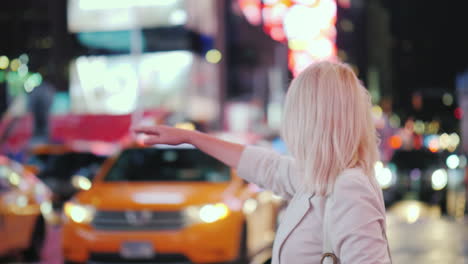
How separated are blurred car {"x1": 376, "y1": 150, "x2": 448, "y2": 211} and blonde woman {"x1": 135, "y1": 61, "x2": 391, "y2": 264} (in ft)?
57.4

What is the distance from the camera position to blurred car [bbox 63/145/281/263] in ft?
27.9

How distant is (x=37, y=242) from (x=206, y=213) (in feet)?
10.4

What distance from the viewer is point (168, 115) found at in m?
27.9

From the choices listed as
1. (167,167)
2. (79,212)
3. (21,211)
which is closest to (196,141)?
(79,212)

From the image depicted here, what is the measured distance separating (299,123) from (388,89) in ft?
389

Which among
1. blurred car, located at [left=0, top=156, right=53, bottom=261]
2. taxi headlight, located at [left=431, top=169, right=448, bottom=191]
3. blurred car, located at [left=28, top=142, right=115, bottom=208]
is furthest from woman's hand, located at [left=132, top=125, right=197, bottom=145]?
taxi headlight, located at [left=431, top=169, right=448, bottom=191]

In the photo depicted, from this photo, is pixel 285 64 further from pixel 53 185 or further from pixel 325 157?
pixel 325 157

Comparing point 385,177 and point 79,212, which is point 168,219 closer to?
point 79,212

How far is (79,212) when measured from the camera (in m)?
9.06

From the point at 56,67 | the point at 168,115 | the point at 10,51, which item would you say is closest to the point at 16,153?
the point at 10,51

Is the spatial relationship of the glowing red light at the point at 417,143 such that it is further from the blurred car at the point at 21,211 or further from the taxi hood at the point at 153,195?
the taxi hood at the point at 153,195

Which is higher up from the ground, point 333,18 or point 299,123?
point 299,123

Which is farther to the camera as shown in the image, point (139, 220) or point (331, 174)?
point (139, 220)

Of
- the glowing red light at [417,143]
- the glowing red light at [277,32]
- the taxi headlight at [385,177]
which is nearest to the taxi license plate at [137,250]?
the taxi headlight at [385,177]
